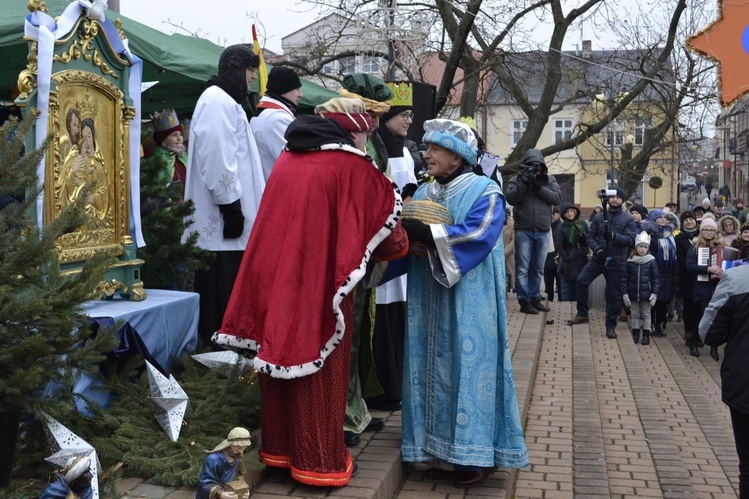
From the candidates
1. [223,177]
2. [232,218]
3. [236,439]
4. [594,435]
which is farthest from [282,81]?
[594,435]

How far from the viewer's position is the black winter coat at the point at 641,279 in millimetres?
11305

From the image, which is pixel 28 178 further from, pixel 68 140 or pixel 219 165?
pixel 219 165

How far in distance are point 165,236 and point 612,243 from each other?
286 inches

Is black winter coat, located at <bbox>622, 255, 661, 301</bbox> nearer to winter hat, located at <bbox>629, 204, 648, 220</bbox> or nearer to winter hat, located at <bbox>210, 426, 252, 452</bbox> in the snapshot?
winter hat, located at <bbox>629, 204, 648, 220</bbox>

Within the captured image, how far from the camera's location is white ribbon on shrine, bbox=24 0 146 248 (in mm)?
4387

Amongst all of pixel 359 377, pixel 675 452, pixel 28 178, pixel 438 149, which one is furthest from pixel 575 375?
pixel 28 178

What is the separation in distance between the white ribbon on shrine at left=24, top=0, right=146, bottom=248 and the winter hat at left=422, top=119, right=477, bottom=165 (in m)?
1.78

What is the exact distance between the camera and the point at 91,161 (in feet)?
16.0

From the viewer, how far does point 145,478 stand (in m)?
4.02

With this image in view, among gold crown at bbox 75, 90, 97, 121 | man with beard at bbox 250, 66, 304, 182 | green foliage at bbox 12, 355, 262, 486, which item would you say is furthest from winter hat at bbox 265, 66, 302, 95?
green foliage at bbox 12, 355, 262, 486

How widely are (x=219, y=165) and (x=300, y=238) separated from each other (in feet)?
5.91

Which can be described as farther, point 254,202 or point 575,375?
point 575,375

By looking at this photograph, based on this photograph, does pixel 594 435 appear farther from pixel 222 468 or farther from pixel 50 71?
Answer: pixel 50 71

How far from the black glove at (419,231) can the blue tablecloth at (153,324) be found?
1.38 m
